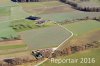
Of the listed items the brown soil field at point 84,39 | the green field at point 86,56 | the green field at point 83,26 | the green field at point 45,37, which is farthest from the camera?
the green field at point 83,26

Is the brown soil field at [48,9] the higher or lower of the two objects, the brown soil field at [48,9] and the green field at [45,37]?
the higher

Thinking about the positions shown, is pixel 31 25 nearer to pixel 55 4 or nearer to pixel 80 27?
pixel 80 27

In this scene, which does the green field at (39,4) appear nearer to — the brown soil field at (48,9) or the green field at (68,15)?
the brown soil field at (48,9)

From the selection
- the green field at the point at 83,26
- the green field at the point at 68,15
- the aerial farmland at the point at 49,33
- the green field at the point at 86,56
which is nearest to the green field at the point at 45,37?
the aerial farmland at the point at 49,33

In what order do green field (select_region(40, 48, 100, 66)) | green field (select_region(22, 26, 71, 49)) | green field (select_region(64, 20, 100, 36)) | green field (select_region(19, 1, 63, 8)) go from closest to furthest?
green field (select_region(40, 48, 100, 66)), green field (select_region(22, 26, 71, 49)), green field (select_region(64, 20, 100, 36)), green field (select_region(19, 1, 63, 8))

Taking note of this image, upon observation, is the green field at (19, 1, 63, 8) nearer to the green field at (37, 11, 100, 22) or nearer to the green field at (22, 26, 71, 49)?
the green field at (37, 11, 100, 22)

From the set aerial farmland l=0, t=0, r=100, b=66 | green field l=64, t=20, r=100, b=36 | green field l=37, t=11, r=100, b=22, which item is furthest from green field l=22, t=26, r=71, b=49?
green field l=37, t=11, r=100, b=22
